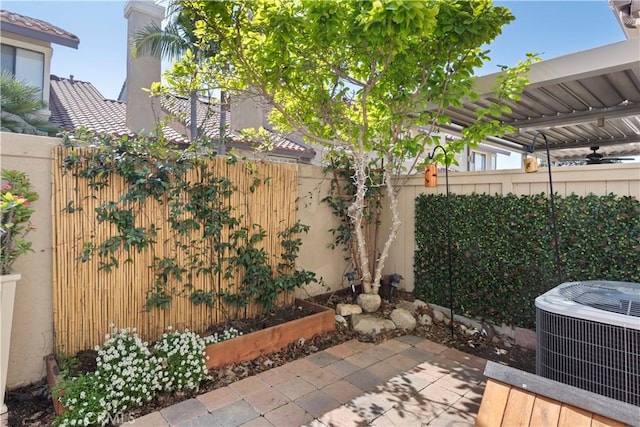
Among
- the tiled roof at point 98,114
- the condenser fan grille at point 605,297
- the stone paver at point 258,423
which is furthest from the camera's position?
the tiled roof at point 98,114

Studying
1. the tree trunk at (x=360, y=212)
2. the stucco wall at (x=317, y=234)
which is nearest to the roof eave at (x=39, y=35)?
the stucco wall at (x=317, y=234)

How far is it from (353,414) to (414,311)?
232 centimetres

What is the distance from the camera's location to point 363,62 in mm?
3965

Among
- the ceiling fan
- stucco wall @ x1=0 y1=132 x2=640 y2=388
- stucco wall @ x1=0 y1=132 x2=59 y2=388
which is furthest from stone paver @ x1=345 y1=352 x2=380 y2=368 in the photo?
the ceiling fan

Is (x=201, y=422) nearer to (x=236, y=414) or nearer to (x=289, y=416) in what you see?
(x=236, y=414)

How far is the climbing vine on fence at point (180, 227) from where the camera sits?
119 inches

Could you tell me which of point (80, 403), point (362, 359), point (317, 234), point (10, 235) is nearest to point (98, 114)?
point (317, 234)

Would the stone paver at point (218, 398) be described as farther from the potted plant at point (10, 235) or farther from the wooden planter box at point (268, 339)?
the potted plant at point (10, 235)

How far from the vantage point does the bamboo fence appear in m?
2.89

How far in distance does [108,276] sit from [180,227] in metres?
0.75

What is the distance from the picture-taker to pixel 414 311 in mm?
4629

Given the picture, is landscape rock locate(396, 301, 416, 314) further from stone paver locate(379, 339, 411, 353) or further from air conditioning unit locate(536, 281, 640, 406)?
air conditioning unit locate(536, 281, 640, 406)

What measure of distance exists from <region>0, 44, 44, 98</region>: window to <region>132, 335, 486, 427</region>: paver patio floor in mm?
8444

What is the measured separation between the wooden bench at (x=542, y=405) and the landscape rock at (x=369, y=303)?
257 centimetres
